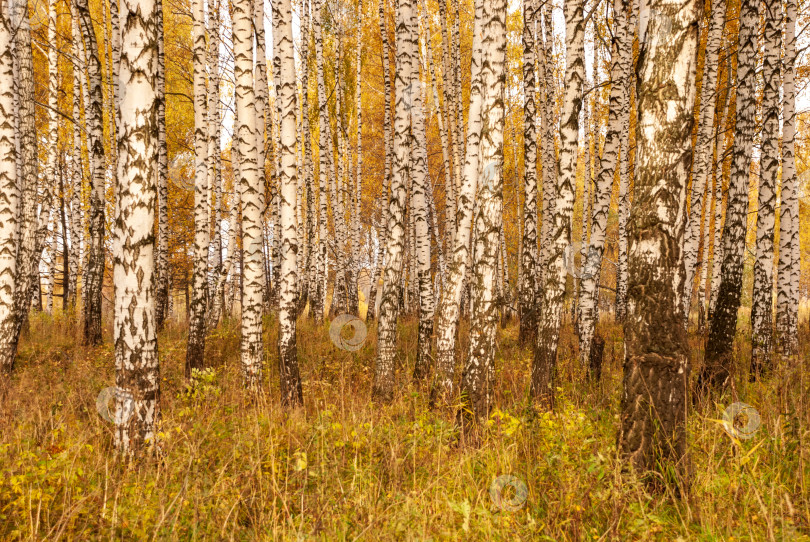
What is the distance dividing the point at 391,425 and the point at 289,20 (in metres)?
4.86

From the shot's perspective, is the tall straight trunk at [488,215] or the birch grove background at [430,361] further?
the tall straight trunk at [488,215]

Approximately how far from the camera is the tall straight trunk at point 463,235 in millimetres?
4949

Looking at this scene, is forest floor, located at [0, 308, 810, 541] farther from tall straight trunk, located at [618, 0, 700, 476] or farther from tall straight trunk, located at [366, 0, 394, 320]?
tall straight trunk, located at [366, 0, 394, 320]

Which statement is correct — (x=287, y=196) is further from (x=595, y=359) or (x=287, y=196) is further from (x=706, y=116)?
(x=706, y=116)

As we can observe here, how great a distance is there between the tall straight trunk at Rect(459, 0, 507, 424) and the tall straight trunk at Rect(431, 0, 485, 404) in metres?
0.20

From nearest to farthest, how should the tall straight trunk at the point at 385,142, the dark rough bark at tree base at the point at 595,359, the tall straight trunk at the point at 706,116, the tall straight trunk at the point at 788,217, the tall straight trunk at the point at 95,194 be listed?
the dark rough bark at tree base at the point at 595,359 < the tall straight trunk at the point at 788,217 < the tall straight trunk at the point at 706,116 < the tall straight trunk at the point at 95,194 < the tall straight trunk at the point at 385,142

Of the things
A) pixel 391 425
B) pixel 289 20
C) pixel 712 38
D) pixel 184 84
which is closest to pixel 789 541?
pixel 391 425

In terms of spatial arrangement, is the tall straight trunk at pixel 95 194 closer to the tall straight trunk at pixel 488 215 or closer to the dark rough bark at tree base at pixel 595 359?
the tall straight trunk at pixel 488 215

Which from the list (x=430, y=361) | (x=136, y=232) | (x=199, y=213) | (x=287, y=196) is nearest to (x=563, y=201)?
(x=430, y=361)

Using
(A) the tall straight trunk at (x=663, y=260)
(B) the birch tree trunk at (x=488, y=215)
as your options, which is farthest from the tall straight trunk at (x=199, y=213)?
(A) the tall straight trunk at (x=663, y=260)

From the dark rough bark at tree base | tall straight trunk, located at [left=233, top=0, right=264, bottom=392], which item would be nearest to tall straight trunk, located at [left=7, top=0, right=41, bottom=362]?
tall straight trunk, located at [left=233, top=0, right=264, bottom=392]

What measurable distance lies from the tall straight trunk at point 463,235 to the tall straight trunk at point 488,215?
0.20 metres

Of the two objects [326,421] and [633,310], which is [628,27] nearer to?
[633,310]

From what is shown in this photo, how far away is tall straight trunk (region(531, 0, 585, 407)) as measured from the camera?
17.9 ft
